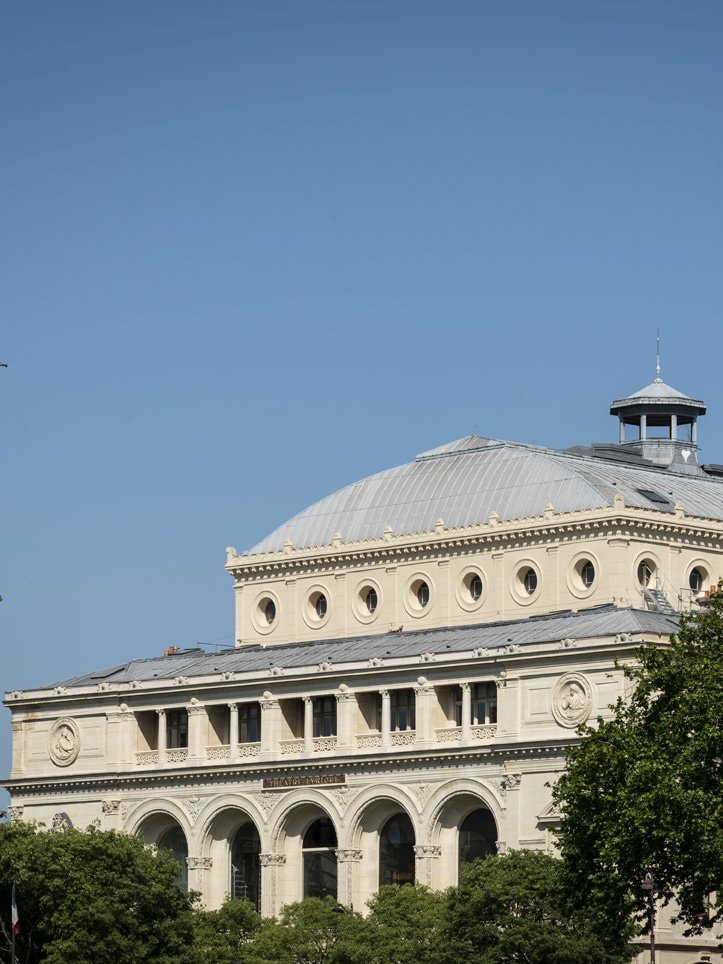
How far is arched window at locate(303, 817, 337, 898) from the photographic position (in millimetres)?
194250

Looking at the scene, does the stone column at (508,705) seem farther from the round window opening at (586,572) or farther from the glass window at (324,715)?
the glass window at (324,715)

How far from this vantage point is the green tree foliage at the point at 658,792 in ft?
452

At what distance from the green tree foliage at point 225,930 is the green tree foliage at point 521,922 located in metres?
18.0

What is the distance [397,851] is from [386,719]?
8181 millimetres

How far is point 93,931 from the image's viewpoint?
557 feet

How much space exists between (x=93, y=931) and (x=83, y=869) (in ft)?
12.9

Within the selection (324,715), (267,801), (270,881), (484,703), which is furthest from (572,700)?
(270,881)

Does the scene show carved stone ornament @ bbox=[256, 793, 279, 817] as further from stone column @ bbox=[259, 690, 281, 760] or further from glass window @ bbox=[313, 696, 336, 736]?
glass window @ bbox=[313, 696, 336, 736]

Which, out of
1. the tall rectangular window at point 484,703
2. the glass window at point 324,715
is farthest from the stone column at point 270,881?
the tall rectangular window at point 484,703

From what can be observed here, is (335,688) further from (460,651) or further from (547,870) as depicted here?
(547,870)

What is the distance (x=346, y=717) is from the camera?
635 ft

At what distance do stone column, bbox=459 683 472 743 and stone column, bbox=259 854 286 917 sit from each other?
17.8m

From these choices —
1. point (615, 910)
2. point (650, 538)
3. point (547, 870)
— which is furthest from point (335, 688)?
point (615, 910)

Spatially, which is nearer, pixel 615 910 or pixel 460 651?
pixel 615 910
